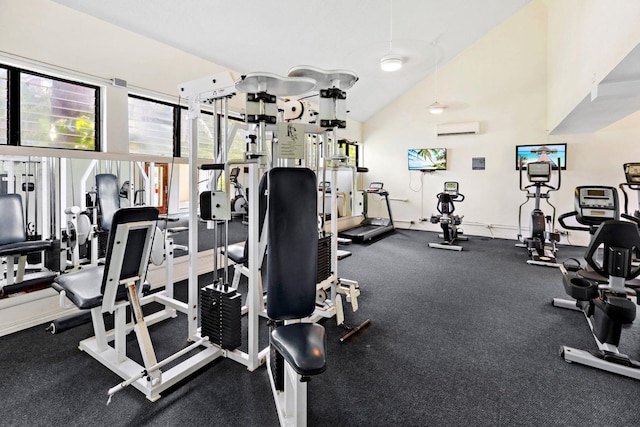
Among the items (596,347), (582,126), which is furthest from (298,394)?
(582,126)

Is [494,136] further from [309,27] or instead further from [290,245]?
[290,245]

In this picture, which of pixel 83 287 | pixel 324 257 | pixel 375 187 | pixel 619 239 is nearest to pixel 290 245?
pixel 324 257

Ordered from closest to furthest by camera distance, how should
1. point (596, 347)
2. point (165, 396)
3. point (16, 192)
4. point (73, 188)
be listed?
1. point (165, 396)
2. point (596, 347)
3. point (16, 192)
4. point (73, 188)

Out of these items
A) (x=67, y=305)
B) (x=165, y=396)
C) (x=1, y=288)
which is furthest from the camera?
(x=1, y=288)

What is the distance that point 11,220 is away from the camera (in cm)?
292

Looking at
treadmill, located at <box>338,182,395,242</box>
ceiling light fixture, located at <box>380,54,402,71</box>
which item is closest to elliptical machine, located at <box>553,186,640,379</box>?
ceiling light fixture, located at <box>380,54,402,71</box>

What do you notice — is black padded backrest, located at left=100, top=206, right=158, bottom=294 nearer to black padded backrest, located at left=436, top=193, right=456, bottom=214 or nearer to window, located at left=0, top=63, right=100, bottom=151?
window, located at left=0, top=63, right=100, bottom=151

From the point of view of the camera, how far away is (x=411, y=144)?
8055 millimetres

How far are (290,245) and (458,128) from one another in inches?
271

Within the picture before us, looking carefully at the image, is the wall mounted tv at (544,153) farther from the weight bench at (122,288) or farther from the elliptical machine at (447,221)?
the weight bench at (122,288)

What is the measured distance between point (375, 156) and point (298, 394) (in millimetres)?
7718

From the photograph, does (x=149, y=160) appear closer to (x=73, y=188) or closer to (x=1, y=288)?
(x=73, y=188)

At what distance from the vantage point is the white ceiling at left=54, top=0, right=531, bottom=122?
11.8 ft

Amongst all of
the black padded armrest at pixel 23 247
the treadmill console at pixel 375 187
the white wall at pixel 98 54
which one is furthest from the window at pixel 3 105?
the treadmill console at pixel 375 187
